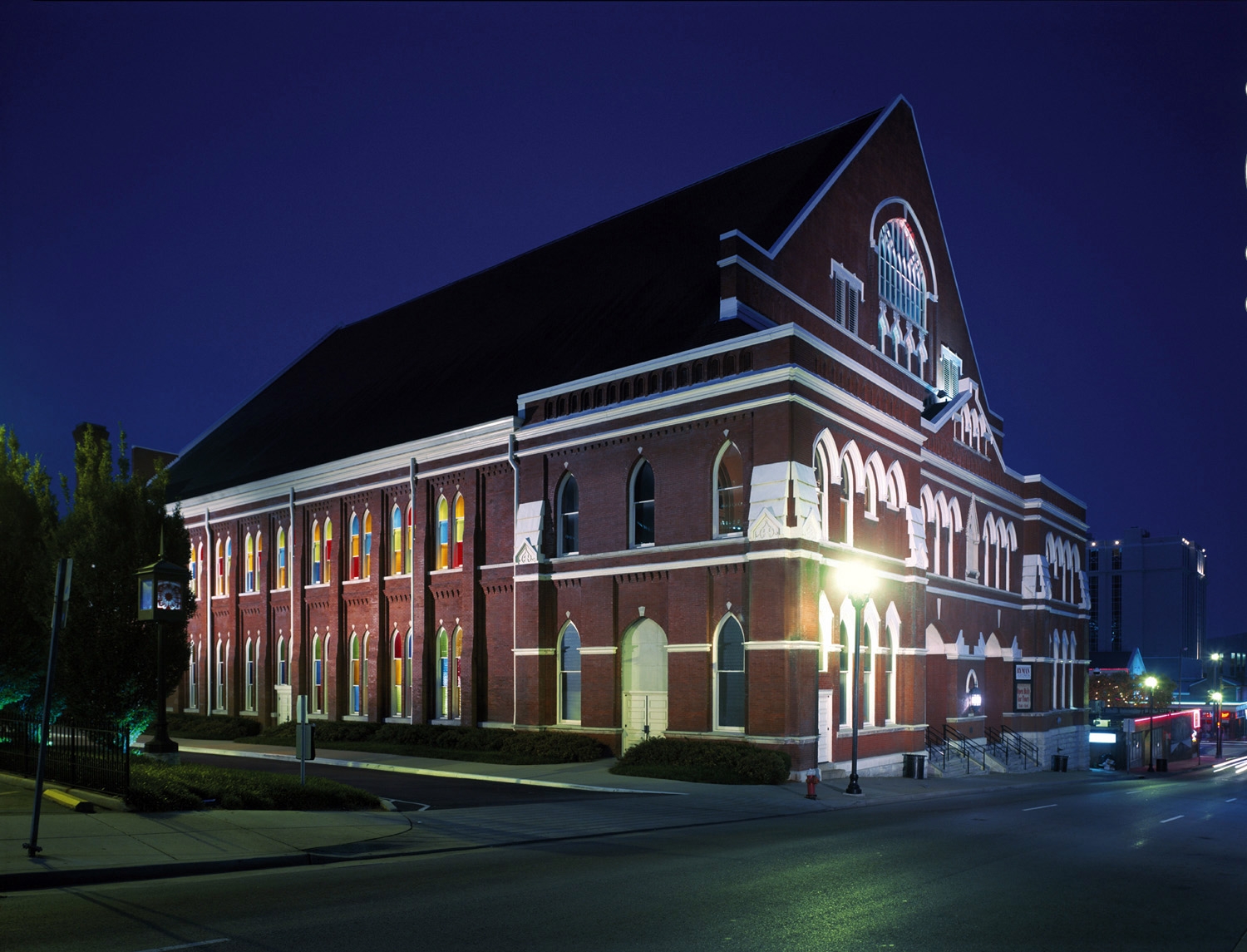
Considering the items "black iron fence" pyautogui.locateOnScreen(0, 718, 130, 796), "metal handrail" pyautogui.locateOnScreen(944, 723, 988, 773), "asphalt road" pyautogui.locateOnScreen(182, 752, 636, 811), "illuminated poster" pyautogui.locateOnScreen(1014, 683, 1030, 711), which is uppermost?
"black iron fence" pyautogui.locateOnScreen(0, 718, 130, 796)

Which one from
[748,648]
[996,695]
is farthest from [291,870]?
[996,695]

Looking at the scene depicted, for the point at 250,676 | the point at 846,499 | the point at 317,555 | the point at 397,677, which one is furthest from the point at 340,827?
the point at 250,676

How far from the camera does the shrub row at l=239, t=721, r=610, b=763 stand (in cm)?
3036

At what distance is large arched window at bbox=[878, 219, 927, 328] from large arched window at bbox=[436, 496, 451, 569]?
58.8 feet

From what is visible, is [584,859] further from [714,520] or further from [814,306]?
[814,306]

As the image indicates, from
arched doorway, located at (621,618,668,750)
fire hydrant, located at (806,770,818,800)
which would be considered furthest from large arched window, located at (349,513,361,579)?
fire hydrant, located at (806,770,818,800)

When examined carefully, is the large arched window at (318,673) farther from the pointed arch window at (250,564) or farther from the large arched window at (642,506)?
the large arched window at (642,506)

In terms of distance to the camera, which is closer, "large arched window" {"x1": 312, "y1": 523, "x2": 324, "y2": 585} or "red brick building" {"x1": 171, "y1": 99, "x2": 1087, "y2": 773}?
"red brick building" {"x1": 171, "y1": 99, "x2": 1087, "y2": 773}

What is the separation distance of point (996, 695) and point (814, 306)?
2114 cm

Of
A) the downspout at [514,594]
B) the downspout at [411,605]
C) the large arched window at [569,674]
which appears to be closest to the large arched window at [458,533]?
the downspout at [411,605]

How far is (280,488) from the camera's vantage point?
45.3 m

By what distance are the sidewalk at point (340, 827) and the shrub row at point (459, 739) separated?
3251 mm

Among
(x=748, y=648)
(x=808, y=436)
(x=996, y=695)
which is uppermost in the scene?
(x=808, y=436)

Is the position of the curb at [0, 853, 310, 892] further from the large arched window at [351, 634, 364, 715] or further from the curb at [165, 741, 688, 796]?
the large arched window at [351, 634, 364, 715]
